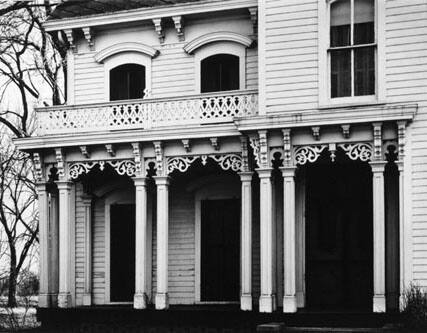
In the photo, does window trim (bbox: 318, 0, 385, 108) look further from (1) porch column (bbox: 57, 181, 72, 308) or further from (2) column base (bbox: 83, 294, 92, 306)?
(2) column base (bbox: 83, 294, 92, 306)

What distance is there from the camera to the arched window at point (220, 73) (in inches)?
931

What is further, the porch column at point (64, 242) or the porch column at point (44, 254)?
the porch column at point (44, 254)

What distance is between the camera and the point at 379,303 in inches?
738

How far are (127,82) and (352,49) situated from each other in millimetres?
7540

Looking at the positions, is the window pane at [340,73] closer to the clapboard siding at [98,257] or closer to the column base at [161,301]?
the column base at [161,301]

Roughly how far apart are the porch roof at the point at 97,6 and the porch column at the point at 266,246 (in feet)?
21.8

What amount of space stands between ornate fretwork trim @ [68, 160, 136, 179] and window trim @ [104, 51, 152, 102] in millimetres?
2677

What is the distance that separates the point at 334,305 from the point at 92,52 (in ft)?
33.8

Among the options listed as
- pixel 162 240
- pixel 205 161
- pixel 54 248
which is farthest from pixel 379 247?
pixel 54 248

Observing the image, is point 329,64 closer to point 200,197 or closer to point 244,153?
point 244,153

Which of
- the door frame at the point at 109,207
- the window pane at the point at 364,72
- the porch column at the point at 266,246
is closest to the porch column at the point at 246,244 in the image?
the porch column at the point at 266,246

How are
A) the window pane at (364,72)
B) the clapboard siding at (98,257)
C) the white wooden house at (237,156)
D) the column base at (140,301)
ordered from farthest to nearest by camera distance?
the clapboard siding at (98,257) → the column base at (140,301) → the window pane at (364,72) → the white wooden house at (237,156)

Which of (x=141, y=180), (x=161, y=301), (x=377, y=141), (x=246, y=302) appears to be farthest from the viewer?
(x=141, y=180)

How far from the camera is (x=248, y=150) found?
2095cm
